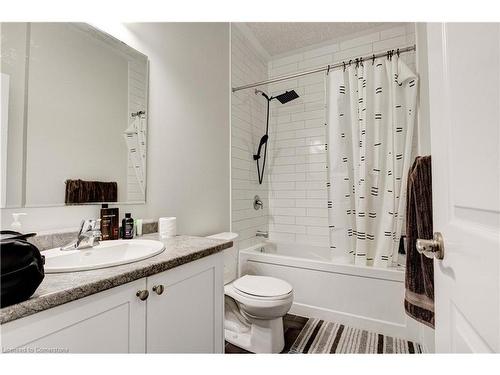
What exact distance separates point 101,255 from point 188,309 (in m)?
0.43

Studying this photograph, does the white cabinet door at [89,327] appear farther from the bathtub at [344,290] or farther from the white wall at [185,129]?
the bathtub at [344,290]


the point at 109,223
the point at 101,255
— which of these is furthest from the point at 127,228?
the point at 101,255

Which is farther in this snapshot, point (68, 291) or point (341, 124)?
point (341, 124)

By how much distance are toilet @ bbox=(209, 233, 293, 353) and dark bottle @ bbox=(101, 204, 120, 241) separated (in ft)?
2.78

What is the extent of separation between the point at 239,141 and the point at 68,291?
2.01 m

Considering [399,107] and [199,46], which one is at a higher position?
[199,46]

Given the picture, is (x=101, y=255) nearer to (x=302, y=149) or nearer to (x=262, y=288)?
(x=262, y=288)

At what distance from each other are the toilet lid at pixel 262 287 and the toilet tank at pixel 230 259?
0.67 ft

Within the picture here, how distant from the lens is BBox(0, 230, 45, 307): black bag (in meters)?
0.49

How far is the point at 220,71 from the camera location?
2168mm
